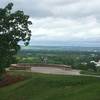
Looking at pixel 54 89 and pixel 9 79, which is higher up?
pixel 9 79

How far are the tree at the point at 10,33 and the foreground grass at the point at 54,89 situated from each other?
7.71 ft

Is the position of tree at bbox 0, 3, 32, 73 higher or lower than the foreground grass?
higher

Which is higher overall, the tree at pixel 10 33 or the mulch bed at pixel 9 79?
the tree at pixel 10 33

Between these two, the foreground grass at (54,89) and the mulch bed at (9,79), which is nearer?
the foreground grass at (54,89)

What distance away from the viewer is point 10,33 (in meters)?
30.1

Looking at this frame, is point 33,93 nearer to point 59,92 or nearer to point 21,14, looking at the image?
point 59,92

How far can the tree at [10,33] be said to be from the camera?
30.1 m

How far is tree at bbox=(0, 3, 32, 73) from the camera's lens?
98.8 ft

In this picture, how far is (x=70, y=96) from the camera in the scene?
84.9 feet

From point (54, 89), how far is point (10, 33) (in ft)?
18.0

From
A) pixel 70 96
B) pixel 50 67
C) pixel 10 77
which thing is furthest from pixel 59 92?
pixel 50 67

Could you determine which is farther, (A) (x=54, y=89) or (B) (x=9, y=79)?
(B) (x=9, y=79)

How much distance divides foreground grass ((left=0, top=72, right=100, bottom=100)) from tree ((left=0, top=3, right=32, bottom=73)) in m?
2.35

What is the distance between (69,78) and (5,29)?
6.67 metres
